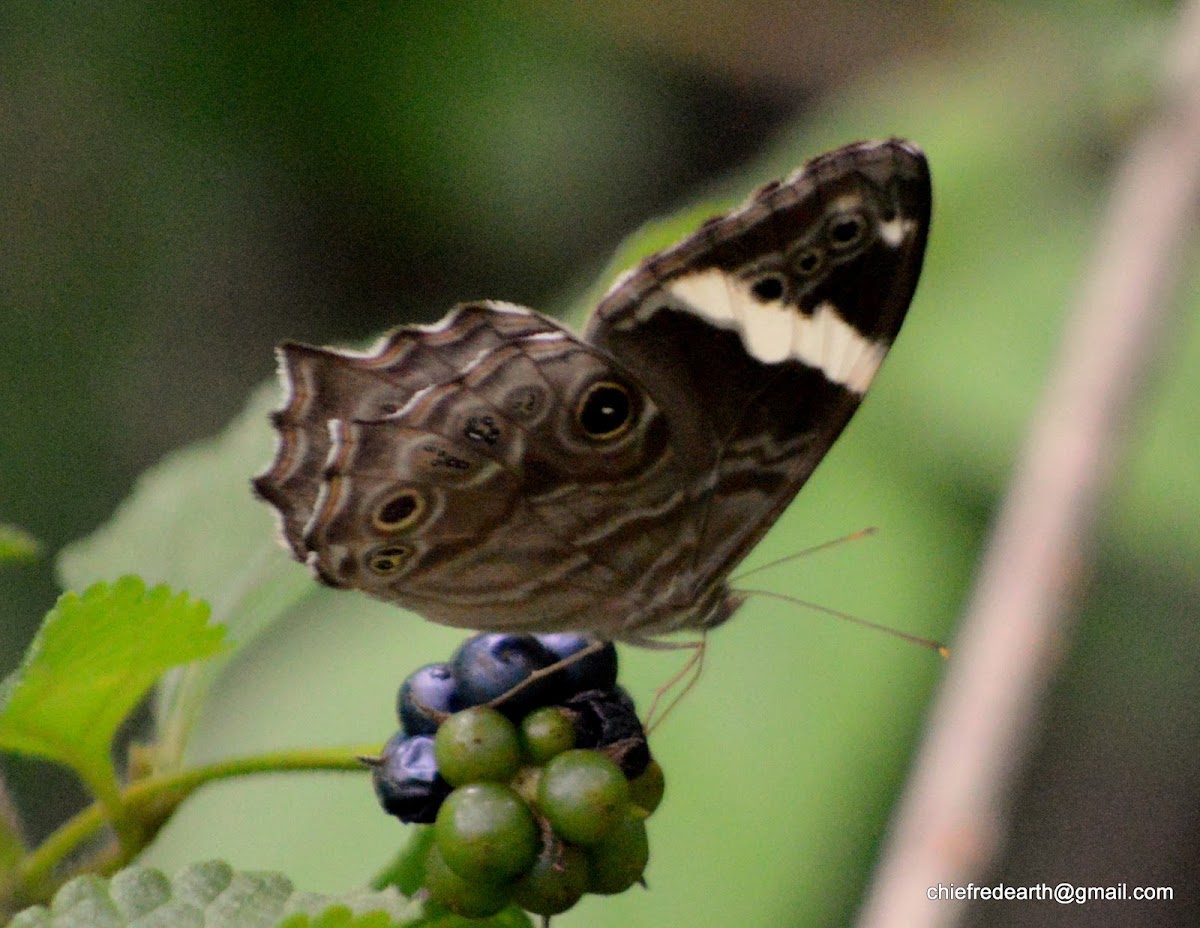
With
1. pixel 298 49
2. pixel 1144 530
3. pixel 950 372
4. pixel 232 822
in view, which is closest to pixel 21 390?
pixel 298 49

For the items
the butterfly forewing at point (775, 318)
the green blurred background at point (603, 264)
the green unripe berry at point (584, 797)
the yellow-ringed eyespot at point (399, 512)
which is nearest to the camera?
the green unripe berry at point (584, 797)

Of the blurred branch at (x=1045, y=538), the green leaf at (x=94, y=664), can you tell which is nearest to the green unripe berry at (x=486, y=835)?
the green leaf at (x=94, y=664)

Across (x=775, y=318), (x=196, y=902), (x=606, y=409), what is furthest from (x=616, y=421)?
(x=196, y=902)

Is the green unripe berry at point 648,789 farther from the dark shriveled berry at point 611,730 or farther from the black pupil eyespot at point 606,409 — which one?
the black pupil eyespot at point 606,409

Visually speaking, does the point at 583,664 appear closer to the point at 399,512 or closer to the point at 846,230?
the point at 399,512

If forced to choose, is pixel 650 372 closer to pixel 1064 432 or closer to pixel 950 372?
pixel 1064 432

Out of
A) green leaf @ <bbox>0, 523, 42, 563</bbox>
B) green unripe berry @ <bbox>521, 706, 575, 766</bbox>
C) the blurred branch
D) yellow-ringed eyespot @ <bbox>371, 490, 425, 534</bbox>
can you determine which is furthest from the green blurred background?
green unripe berry @ <bbox>521, 706, 575, 766</bbox>
